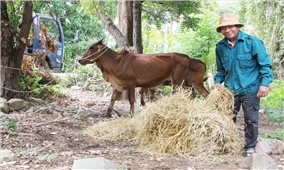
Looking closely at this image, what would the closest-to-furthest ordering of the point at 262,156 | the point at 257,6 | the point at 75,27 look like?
the point at 262,156, the point at 257,6, the point at 75,27

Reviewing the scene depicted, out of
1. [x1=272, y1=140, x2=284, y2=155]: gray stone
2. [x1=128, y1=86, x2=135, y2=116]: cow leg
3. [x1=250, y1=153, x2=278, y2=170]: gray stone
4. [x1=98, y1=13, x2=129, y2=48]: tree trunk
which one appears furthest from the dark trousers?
[x1=98, y1=13, x2=129, y2=48]: tree trunk

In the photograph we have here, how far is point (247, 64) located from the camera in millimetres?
4418

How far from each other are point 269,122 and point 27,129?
4112 mm

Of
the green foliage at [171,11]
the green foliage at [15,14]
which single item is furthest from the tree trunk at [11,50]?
the green foliage at [171,11]

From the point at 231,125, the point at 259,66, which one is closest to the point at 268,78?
the point at 259,66

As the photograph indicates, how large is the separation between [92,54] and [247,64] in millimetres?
3503

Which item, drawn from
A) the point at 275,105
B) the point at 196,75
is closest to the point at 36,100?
the point at 196,75

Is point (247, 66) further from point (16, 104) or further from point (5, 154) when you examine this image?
point (16, 104)

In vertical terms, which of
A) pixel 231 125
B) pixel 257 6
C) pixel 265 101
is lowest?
pixel 265 101

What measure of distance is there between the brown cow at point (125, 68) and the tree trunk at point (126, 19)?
230 cm

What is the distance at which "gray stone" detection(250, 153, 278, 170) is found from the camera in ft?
12.6

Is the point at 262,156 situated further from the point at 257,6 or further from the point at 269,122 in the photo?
the point at 257,6

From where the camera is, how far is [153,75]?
25.2 ft

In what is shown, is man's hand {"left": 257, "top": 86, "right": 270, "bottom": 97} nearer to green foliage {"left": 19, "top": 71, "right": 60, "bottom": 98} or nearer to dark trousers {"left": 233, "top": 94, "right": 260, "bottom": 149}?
dark trousers {"left": 233, "top": 94, "right": 260, "bottom": 149}
